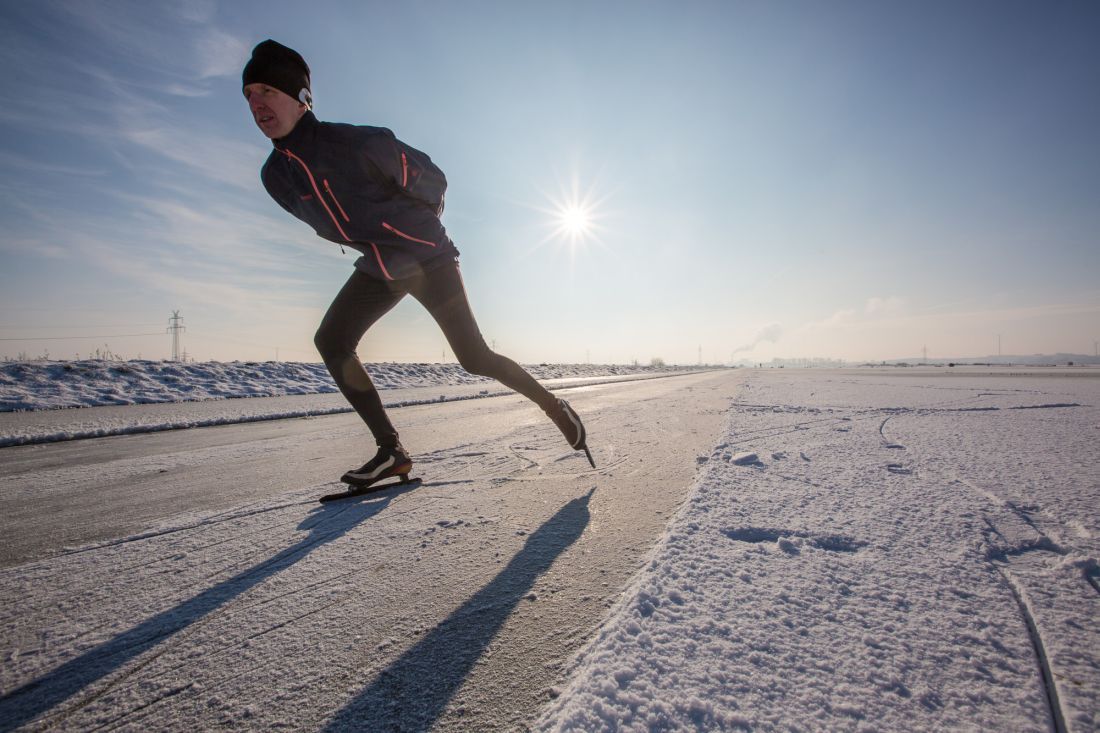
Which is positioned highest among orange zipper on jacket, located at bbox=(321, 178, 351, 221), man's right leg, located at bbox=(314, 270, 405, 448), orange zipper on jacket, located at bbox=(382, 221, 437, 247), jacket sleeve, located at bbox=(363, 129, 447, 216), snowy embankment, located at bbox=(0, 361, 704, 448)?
jacket sleeve, located at bbox=(363, 129, 447, 216)

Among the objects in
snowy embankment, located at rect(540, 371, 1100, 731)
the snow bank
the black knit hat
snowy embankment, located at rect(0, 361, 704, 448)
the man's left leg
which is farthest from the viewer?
the snow bank

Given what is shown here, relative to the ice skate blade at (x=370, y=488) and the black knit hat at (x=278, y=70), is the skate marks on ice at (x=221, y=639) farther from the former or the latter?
the black knit hat at (x=278, y=70)

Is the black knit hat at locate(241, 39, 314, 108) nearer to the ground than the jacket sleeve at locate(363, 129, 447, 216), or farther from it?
farther from it

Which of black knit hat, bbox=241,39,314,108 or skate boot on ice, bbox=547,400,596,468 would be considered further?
skate boot on ice, bbox=547,400,596,468

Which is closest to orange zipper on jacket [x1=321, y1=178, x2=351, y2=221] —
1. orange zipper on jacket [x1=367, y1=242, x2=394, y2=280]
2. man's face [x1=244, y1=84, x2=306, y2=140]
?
orange zipper on jacket [x1=367, y1=242, x2=394, y2=280]

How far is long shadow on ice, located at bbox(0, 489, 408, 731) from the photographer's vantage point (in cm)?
67

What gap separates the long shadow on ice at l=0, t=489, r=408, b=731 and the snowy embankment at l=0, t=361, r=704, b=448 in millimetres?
4170

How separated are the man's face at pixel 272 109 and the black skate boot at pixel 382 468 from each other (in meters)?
1.48

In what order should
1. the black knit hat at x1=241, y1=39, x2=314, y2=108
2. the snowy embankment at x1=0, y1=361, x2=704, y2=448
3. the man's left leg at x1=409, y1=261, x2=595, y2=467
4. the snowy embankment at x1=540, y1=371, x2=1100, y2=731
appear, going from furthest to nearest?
the snowy embankment at x1=0, y1=361, x2=704, y2=448 < the man's left leg at x1=409, y1=261, x2=595, y2=467 < the black knit hat at x1=241, y1=39, x2=314, y2=108 < the snowy embankment at x1=540, y1=371, x2=1100, y2=731

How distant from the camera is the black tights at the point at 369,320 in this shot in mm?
2133

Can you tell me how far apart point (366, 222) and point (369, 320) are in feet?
1.77

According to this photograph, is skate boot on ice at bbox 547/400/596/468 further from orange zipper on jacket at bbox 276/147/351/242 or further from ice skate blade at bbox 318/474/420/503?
orange zipper on jacket at bbox 276/147/351/242

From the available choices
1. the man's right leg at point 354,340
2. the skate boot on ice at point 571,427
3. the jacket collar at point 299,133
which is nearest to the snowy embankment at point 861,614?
the skate boot on ice at point 571,427

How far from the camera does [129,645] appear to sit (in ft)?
2.71
